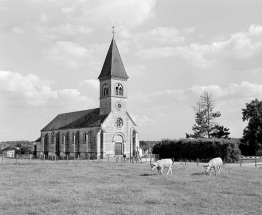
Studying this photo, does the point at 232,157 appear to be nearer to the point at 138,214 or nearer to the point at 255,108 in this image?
the point at 255,108

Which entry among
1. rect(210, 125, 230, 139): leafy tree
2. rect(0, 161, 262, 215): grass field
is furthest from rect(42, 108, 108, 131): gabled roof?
rect(0, 161, 262, 215): grass field

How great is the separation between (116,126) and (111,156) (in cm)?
553

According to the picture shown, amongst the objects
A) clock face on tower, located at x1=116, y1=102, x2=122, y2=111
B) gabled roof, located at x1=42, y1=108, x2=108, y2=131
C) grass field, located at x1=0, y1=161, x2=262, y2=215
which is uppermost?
clock face on tower, located at x1=116, y1=102, x2=122, y2=111

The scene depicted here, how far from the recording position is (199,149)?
52.3 m

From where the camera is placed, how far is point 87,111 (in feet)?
243

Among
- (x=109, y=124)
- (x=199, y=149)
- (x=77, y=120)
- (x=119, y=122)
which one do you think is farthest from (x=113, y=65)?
(x=199, y=149)

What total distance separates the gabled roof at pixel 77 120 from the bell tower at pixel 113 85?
230cm

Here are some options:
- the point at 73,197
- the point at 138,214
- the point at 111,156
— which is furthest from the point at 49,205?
the point at 111,156

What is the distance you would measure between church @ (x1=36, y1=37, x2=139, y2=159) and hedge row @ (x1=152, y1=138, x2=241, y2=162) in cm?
670

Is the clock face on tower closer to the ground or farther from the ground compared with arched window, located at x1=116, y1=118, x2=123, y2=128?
farther from the ground

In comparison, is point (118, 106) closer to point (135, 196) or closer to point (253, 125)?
point (253, 125)

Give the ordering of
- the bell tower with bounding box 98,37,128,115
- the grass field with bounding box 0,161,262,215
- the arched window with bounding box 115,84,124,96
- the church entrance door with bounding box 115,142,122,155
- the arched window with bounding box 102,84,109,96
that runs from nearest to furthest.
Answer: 1. the grass field with bounding box 0,161,262,215
2. the church entrance door with bounding box 115,142,122,155
3. the bell tower with bounding box 98,37,128,115
4. the arched window with bounding box 115,84,124,96
5. the arched window with bounding box 102,84,109,96

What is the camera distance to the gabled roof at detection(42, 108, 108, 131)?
64938 mm

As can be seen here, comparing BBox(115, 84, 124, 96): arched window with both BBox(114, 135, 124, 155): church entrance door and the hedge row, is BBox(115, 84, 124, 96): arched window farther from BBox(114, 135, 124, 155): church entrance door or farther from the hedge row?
the hedge row
